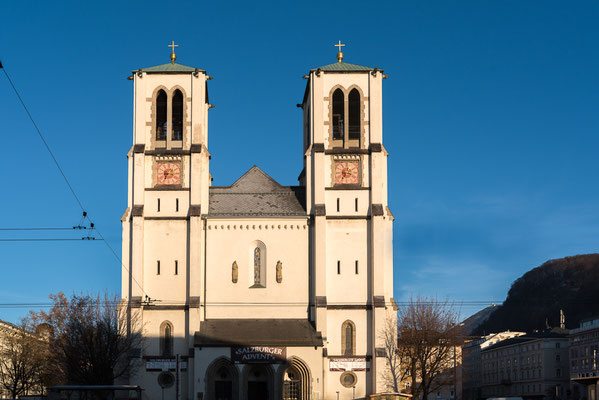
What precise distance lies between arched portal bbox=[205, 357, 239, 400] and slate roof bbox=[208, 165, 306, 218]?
10237 millimetres

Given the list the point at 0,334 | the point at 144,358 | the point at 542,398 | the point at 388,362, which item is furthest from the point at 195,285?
the point at 542,398

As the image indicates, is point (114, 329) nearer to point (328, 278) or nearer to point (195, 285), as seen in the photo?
point (195, 285)

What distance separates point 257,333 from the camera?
54406 mm

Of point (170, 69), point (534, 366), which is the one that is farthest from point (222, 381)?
point (534, 366)

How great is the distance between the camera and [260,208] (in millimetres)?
58250

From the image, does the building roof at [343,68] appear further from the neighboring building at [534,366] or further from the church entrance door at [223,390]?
the neighboring building at [534,366]

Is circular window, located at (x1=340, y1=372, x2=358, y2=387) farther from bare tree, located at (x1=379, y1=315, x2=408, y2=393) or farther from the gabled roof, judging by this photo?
the gabled roof

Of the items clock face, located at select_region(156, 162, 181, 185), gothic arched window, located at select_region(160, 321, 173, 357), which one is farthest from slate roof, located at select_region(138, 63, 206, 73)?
gothic arched window, located at select_region(160, 321, 173, 357)

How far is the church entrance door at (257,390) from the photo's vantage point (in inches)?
2135

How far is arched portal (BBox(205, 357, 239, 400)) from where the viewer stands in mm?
53344

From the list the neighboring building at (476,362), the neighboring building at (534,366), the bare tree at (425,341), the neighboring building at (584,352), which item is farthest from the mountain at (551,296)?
the bare tree at (425,341)

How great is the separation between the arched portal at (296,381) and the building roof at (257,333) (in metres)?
1.41

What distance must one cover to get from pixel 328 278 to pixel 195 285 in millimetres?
8859

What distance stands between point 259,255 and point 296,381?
8923 mm
